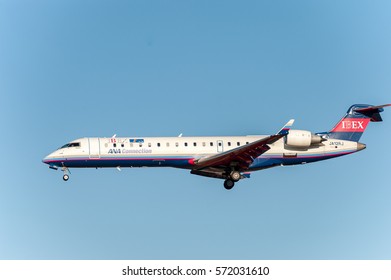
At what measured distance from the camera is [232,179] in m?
42.3

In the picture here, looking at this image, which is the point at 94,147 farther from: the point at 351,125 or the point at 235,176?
the point at 351,125

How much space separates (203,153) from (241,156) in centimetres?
229

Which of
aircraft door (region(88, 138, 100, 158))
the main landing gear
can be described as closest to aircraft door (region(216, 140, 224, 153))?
the main landing gear

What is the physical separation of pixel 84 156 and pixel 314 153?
41.2 ft

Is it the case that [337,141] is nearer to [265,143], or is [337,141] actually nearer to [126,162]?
[265,143]

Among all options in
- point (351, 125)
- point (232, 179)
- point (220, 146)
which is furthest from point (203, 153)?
point (351, 125)

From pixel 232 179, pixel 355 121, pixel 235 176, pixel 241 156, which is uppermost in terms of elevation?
pixel 355 121

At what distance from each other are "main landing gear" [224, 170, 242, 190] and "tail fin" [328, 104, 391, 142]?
6033 millimetres

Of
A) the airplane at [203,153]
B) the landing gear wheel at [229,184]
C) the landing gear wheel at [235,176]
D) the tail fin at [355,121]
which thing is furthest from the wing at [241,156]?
the tail fin at [355,121]

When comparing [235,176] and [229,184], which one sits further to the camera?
[229,184]
